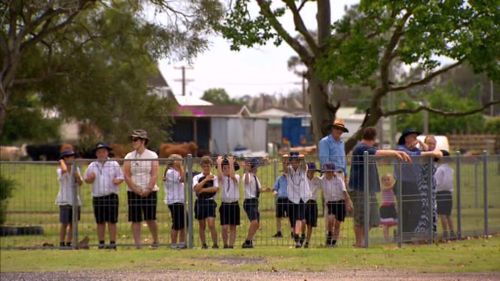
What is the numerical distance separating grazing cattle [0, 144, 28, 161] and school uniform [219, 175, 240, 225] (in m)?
32.9

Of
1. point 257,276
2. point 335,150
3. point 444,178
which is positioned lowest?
point 257,276

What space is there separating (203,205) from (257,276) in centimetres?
351

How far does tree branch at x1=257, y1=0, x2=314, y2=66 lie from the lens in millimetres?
23578

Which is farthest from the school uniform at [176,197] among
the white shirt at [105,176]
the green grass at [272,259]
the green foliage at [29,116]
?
the green foliage at [29,116]

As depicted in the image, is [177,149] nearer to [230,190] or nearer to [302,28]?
[302,28]

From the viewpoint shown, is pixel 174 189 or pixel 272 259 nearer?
pixel 272 259

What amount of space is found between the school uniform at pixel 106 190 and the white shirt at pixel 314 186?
10.5ft

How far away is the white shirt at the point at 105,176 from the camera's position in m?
17.5

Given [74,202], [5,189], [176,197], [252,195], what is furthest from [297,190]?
[5,189]

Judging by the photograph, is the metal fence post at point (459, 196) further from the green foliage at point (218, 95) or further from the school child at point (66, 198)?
the green foliage at point (218, 95)

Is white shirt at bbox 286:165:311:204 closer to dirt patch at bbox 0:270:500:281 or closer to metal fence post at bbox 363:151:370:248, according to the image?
metal fence post at bbox 363:151:370:248

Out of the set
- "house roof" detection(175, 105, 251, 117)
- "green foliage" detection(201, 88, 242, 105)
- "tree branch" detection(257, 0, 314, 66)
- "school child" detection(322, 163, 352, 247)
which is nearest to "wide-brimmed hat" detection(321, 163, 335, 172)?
"school child" detection(322, 163, 352, 247)

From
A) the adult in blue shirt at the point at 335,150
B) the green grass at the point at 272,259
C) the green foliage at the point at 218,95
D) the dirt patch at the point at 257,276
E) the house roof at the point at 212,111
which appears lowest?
the dirt patch at the point at 257,276

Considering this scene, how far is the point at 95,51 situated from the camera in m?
25.5
